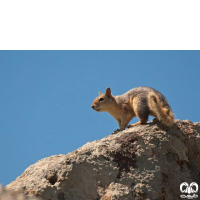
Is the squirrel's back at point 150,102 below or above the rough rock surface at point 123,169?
above

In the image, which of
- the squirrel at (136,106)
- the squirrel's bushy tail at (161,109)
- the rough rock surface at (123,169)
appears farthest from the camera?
the squirrel at (136,106)

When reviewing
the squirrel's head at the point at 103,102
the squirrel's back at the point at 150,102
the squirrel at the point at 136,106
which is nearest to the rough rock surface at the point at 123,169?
the squirrel's back at the point at 150,102

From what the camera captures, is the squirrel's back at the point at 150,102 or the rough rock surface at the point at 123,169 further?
the squirrel's back at the point at 150,102

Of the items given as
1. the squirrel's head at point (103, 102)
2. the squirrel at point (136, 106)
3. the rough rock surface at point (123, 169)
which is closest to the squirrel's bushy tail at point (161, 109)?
the squirrel at point (136, 106)

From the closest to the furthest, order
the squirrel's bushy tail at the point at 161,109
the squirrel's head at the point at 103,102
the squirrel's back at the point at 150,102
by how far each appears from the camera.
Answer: the squirrel's bushy tail at the point at 161,109 → the squirrel's back at the point at 150,102 → the squirrel's head at the point at 103,102

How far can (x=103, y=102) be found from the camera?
9211 millimetres

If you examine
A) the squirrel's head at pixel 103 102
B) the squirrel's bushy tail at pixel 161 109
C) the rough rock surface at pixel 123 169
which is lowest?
the rough rock surface at pixel 123 169

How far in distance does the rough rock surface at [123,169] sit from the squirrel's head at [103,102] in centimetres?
262

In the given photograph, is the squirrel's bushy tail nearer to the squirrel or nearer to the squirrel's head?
the squirrel

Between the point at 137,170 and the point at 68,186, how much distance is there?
4.23 feet

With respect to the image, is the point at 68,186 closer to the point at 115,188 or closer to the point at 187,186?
the point at 115,188

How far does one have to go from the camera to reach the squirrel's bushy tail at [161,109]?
22.1ft

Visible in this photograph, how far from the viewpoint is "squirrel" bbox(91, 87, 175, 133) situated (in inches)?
277

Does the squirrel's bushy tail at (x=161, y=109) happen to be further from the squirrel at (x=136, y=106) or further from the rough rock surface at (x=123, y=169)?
the rough rock surface at (x=123, y=169)
